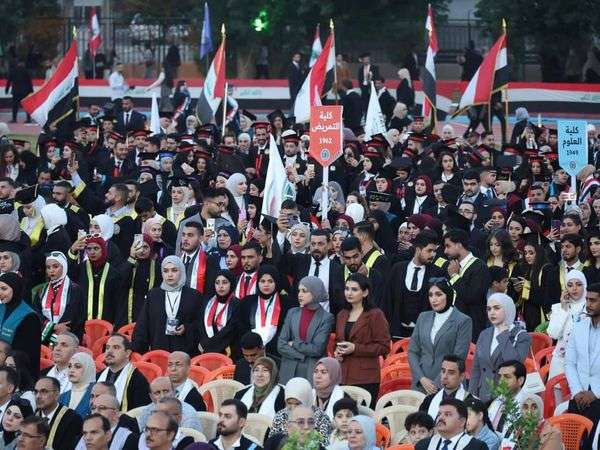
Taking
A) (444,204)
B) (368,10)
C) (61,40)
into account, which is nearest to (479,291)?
(444,204)

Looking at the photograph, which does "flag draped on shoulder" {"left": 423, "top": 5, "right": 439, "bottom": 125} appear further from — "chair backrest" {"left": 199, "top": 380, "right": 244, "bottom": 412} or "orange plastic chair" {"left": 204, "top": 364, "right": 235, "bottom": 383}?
"chair backrest" {"left": 199, "top": 380, "right": 244, "bottom": 412}

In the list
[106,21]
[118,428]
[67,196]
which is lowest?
[118,428]

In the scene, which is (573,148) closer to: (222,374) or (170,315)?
(170,315)

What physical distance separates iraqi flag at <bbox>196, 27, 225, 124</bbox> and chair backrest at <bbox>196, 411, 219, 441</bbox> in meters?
14.7

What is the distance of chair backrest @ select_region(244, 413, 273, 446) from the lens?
46.8 ft

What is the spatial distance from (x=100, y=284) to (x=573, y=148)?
616 cm

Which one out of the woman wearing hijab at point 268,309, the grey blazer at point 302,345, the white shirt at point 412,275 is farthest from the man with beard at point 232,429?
the white shirt at point 412,275

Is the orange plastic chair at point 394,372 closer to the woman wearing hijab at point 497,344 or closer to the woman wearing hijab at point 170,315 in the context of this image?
the woman wearing hijab at point 497,344

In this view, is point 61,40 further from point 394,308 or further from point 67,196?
point 394,308

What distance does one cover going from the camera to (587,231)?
778 inches

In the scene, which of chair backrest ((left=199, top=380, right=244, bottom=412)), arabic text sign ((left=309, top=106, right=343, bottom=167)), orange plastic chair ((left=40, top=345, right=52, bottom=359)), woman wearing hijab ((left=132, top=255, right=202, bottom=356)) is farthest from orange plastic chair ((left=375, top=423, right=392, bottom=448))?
arabic text sign ((left=309, top=106, right=343, bottom=167))

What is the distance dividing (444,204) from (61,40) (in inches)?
1235

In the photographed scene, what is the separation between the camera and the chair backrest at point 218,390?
15.5 metres

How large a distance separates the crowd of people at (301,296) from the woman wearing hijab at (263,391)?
0.6 inches
